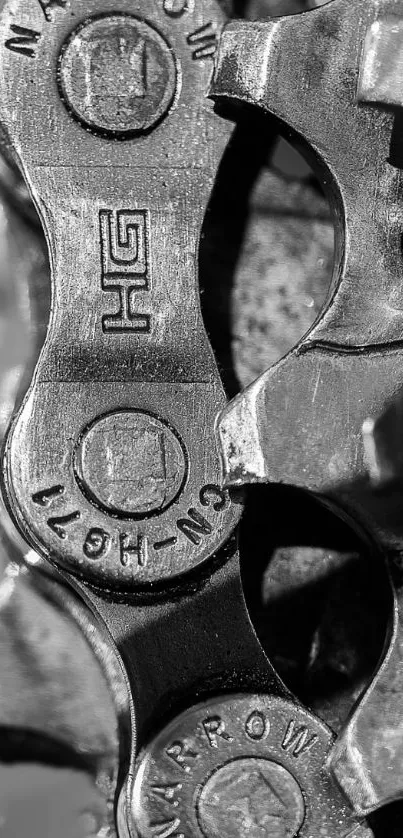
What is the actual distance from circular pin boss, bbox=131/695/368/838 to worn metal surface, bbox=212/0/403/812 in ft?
0.11

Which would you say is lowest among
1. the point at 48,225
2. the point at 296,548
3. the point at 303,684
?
the point at 303,684

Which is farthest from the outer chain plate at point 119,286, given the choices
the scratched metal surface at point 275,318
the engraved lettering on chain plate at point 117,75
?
the scratched metal surface at point 275,318

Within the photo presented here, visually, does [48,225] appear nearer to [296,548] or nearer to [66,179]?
[66,179]

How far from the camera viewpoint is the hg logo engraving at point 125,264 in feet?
3.09

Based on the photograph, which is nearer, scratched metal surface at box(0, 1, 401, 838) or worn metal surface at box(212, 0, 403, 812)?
worn metal surface at box(212, 0, 403, 812)

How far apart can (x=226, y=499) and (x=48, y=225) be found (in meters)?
0.26

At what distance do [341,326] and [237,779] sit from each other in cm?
35

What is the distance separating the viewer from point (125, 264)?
95cm

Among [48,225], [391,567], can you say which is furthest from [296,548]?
[48,225]

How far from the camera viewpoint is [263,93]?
0.92 meters

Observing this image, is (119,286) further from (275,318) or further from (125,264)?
(275,318)

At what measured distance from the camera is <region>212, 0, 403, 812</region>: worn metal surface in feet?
2.89

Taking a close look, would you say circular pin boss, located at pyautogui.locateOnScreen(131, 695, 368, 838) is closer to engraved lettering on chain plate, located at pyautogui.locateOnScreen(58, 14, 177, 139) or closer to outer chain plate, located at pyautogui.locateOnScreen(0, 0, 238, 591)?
outer chain plate, located at pyautogui.locateOnScreen(0, 0, 238, 591)

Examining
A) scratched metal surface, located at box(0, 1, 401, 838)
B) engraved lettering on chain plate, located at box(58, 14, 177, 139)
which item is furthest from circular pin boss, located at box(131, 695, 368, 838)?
engraved lettering on chain plate, located at box(58, 14, 177, 139)
